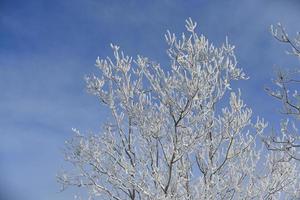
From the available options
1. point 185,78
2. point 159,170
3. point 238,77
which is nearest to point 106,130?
point 159,170

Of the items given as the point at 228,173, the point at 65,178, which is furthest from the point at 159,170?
the point at 65,178

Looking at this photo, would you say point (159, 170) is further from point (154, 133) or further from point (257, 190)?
point (257, 190)

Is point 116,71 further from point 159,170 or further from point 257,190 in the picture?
point 257,190

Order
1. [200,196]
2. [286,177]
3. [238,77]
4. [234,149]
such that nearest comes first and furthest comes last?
[200,196]
[238,77]
[234,149]
[286,177]

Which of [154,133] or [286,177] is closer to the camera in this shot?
[154,133]

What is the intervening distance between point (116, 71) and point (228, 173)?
3484 mm

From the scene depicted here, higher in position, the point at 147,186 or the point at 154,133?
the point at 154,133

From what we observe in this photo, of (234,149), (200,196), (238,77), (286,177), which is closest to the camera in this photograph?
(200,196)

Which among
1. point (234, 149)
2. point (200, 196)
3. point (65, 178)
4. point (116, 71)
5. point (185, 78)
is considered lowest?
point (200, 196)

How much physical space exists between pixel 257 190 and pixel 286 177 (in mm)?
1225

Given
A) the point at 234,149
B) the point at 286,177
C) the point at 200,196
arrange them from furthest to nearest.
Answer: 1. the point at 286,177
2. the point at 234,149
3. the point at 200,196

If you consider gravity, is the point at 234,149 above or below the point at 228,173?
above

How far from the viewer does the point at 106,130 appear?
1008 cm

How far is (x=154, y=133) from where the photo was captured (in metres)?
8.79
